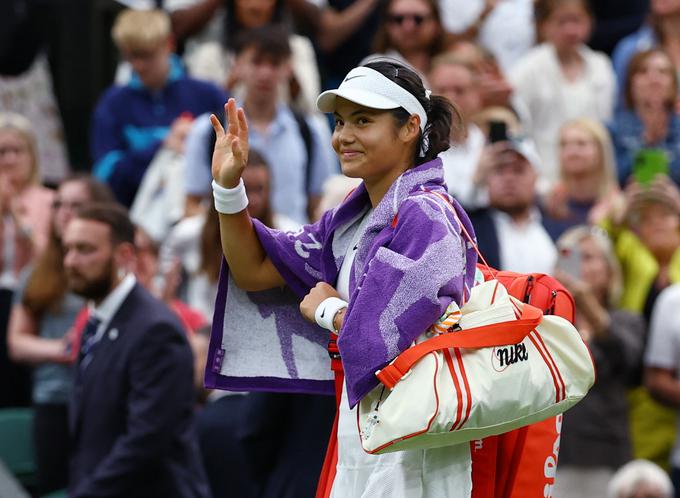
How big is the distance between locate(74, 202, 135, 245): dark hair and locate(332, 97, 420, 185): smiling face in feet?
8.37

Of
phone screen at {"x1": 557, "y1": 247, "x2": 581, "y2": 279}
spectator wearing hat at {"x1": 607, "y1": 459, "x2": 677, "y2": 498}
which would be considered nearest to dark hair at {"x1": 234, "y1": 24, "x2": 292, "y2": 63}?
phone screen at {"x1": 557, "y1": 247, "x2": 581, "y2": 279}

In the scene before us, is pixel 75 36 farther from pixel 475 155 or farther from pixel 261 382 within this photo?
pixel 261 382

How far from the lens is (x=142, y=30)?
31.3ft

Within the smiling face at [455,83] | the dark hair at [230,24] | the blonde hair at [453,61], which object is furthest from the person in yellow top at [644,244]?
the dark hair at [230,24]

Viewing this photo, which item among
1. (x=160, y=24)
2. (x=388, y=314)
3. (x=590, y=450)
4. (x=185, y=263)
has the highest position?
(x=160, y=24)

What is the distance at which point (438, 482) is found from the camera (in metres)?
4.69

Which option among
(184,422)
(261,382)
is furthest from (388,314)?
(184,422)

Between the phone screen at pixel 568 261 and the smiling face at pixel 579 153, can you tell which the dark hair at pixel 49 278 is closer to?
the phone screen at pixel 568 261

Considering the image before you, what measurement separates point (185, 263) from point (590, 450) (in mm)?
2371

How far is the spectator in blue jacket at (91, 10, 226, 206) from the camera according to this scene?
9.57m

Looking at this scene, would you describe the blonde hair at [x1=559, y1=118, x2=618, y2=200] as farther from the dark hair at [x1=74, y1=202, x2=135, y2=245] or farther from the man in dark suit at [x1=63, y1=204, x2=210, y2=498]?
the man in dark suit at [x1=63, y1=204, x2=210, y2=498]

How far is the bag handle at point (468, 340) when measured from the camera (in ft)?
14.5

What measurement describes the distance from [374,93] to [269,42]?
4.26 m

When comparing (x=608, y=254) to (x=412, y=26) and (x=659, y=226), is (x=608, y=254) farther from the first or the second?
(x=412, y=26)
